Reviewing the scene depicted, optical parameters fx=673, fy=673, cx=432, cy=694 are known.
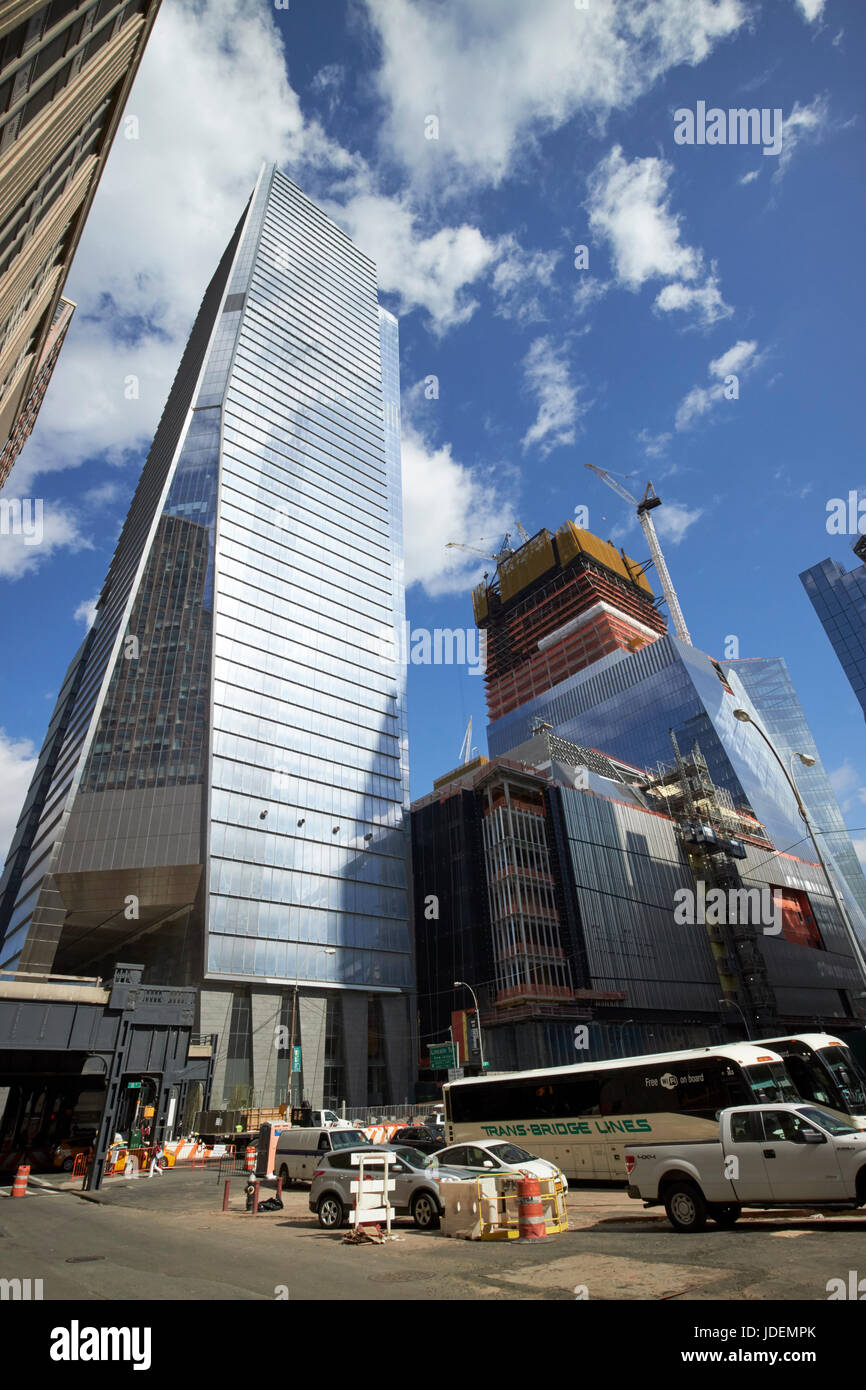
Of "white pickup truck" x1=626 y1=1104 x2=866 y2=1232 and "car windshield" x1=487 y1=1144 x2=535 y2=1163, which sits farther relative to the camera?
"car windshield" x1=487 y1=1144 x2=535 y2=1163

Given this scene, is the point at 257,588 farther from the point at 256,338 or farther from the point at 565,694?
the point at 565,694

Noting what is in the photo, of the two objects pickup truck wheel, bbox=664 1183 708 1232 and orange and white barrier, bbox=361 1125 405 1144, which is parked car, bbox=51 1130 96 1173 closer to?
orange and white barrier, bbox=361 1125 405 1144

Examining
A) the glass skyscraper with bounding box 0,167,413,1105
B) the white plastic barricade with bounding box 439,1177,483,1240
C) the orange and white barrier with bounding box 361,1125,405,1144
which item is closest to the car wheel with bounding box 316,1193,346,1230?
the white plastic barricade with bounding box 439,1177,483,1240

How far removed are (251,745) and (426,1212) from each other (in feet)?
166

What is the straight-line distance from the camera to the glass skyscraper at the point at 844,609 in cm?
12581

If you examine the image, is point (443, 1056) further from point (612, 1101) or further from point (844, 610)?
point (844, 610)

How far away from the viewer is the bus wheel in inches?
468

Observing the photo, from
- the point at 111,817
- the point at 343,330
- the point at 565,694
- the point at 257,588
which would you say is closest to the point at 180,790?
the point at 111,817

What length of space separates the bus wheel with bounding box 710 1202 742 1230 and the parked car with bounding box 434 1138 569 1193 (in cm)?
341

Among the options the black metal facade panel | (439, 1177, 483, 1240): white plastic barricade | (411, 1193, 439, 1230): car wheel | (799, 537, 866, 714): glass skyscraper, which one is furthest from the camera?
(799, 537, 866, 714): glass skyscraper

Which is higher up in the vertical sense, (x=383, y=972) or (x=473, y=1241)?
(x=383, y=972)
